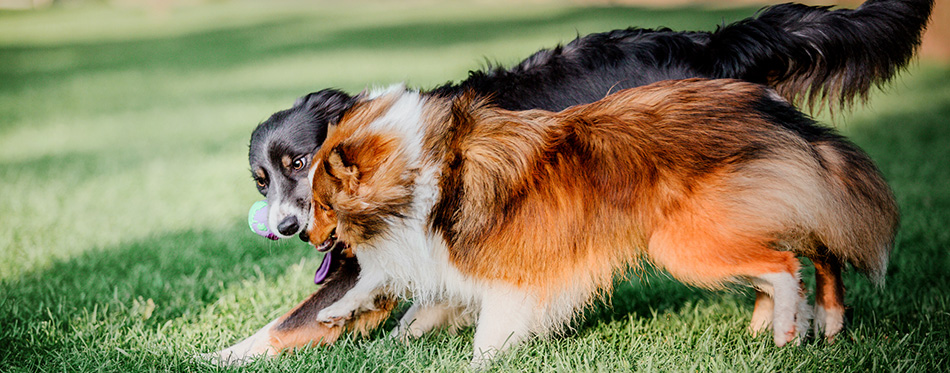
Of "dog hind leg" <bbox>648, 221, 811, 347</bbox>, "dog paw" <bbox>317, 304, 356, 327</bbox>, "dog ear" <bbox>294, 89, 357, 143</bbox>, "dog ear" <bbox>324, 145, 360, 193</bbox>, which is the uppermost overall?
"dog ear" <bbox>294, 89, 357, 143</bbox>

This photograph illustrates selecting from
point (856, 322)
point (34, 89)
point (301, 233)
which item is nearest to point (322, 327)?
point (301, 233)

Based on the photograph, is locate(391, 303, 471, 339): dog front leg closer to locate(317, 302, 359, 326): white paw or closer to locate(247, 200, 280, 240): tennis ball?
locate(317, 302, 359, 326): white paw

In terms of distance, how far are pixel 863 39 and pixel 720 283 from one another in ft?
5.11

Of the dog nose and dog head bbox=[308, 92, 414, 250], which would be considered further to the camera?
the dog nose

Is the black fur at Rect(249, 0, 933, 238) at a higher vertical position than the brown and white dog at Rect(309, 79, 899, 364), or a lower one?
higher

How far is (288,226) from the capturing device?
11.7 ft

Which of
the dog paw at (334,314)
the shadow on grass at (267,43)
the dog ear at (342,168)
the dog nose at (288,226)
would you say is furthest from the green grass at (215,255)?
the dog ear at (342,168)

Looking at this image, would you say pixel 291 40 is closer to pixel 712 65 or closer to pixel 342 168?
pixel 712 65

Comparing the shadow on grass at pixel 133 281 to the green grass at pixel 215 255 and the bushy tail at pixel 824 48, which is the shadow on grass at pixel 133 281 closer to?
the green grass at pixel 215 255

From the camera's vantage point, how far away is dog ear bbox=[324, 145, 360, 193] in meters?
2.99

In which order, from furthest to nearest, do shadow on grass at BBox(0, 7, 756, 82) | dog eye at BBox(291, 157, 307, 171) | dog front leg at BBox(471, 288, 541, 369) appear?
shadow on grass at BBox(0, 7, 756, 82) → dog eye at BBox(291, 157, 307, 171) → dog front leg at BBox(471, 288, 541, 369)

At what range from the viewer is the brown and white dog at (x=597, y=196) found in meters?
3.00

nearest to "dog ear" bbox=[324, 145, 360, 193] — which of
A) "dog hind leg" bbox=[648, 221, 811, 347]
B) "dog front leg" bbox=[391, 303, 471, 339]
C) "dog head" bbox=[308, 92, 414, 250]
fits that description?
"dog head" bbox=[308, 92, 414, 250]

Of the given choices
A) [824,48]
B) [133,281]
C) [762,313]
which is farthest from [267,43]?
[762,313]
